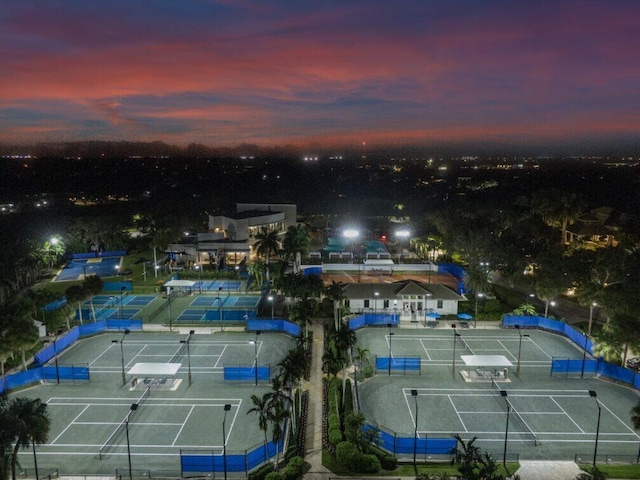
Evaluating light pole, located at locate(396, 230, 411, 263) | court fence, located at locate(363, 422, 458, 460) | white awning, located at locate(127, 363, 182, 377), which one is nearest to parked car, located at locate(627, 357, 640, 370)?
court fence, located at locate(363, 422, 458, 460)

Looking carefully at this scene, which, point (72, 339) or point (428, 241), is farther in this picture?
point (428, 241)

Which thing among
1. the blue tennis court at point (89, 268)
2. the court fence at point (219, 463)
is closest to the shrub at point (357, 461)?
the court fence at point (219, 463)

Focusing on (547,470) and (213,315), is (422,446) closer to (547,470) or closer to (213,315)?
(547,470)

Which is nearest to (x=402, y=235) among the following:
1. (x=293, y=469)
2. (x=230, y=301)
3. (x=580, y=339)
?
(x=230, y=301)

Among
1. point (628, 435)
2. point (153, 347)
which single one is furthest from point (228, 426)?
point (628, 435)

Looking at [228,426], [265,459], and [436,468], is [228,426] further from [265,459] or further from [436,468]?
[436,468]

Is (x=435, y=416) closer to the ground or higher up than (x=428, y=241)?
closer to the ground

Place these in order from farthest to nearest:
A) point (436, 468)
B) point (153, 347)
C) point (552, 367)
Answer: point (153, 347), point (552, 367), point (436, 468)

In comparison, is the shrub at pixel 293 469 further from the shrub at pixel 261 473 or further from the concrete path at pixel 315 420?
the shrub at pixel 261 473
